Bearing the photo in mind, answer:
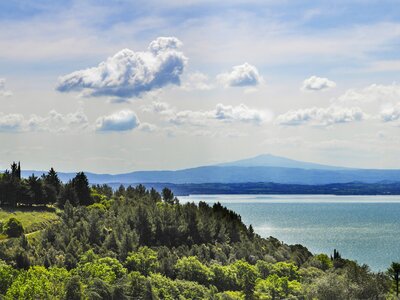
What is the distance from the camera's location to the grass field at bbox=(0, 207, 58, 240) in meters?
134

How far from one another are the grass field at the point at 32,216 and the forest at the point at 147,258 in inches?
84.7

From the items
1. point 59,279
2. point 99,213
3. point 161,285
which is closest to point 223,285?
point 161,285

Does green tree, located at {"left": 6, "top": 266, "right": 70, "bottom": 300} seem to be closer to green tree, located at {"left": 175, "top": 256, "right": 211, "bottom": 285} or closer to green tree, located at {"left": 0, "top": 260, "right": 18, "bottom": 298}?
green tree, located at {"left": 0, "top": 260, "right": 18, "bottom": 298}

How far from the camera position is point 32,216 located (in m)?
A: 142

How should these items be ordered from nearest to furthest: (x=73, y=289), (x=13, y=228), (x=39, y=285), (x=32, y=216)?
(x=39, y=285), (x=73, y=289), (x=13, y=228), (x=32, y=216)

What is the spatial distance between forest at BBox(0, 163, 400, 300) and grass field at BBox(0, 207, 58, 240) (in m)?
2.15

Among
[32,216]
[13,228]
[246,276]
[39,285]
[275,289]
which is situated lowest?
[275,289]

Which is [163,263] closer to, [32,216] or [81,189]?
[32,216]

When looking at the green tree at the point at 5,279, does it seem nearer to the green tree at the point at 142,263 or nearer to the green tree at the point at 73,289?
the green tree at the point at 73,289

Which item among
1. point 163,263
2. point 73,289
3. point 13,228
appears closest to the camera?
point 73,289

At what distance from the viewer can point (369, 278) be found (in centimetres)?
11219

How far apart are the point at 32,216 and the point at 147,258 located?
131 feet

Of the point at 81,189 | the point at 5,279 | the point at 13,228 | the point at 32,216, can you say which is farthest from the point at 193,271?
the point at 81,189

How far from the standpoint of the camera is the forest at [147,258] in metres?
99.6
